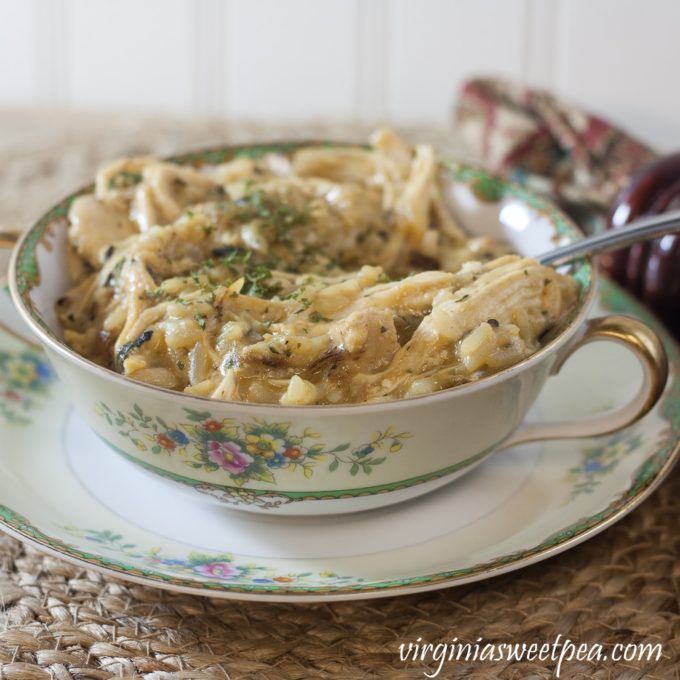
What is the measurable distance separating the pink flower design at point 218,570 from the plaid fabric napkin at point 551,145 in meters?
1.99

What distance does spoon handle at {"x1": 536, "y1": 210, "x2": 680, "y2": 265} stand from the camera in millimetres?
1871

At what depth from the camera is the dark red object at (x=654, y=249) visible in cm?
243

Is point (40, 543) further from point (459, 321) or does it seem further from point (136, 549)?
point (459, 321)

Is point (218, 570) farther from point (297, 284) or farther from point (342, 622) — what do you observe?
point (297, 284)

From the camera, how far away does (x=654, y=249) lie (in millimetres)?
2432

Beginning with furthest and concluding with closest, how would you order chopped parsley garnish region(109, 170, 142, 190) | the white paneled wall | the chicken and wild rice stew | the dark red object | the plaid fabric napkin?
the white paneled wall → the plaid fabric napkin → the dark red object → chopped parsley garnish region(109, 170, 142, 190) → the chicken and wild rice stew

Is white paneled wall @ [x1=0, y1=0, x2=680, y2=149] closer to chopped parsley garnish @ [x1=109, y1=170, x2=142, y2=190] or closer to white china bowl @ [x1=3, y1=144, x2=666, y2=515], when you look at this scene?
chopped parsley garnish @ [x1=109, y1=170, x2=142, y2=190]

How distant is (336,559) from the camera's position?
1.59 metres

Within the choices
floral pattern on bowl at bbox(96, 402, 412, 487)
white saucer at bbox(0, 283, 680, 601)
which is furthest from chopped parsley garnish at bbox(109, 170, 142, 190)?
floral pattern on bowl at bbox(96, 402, 412, 487)

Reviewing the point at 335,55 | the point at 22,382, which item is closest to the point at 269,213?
the point at 22,382

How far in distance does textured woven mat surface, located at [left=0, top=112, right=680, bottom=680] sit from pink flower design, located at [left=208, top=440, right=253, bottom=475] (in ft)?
0.77

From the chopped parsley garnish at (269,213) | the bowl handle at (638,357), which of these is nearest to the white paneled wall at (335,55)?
the chopped parsley garnish at (269,213)

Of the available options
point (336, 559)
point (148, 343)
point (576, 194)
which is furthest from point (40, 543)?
point (576, 194)

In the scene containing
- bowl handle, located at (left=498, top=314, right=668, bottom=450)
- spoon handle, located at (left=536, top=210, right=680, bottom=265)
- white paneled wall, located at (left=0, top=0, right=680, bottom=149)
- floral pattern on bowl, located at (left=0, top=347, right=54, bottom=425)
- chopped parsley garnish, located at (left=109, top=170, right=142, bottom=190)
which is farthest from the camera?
white paneled wall, located at (left=0, top=0, right=680, bottom=149)
